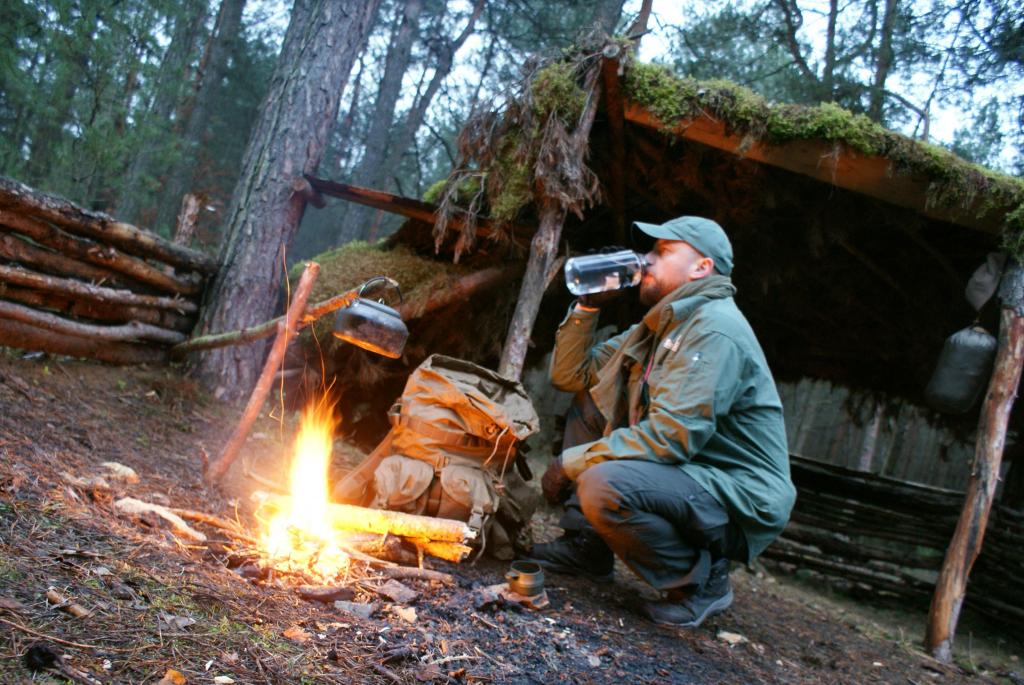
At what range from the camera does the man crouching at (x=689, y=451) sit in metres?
2.83

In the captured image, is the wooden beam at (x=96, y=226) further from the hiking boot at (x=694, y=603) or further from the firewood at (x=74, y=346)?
the hiking boot at (x=694, y=603)

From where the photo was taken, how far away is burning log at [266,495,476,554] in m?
3.02

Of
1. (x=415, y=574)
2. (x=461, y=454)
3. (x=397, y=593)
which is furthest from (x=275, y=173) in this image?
(x=397, y=593)

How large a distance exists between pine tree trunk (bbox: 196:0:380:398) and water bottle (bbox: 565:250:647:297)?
3.11m

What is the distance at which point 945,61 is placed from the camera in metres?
8.30

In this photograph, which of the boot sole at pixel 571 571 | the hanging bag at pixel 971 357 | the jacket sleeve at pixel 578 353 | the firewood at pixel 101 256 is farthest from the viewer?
the hanging bag at pixel 971 357

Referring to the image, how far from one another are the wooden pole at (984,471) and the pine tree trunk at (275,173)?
5361mm

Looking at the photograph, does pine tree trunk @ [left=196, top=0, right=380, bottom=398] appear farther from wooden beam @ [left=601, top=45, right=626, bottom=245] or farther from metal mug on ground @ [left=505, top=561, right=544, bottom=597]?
metal mug on ground @ [left=505, top=561, right=544, bottom=597]

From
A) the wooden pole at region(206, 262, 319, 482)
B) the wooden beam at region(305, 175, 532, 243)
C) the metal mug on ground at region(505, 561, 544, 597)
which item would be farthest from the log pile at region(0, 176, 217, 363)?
the metal mug on ground at region(505, 561, 544, 597)

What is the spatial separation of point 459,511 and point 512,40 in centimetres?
1067

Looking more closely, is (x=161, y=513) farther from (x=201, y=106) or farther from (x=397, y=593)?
(x=201, y=106)

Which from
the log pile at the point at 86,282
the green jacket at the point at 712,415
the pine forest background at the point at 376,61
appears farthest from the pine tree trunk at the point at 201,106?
the green jacket at the point at 712,415

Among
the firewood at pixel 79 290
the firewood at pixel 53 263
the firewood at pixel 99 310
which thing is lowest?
the firewood at pixel 99 310

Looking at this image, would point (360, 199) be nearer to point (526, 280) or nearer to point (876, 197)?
point (526, 280)
